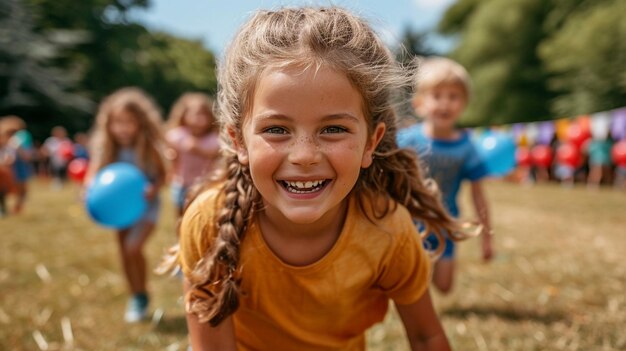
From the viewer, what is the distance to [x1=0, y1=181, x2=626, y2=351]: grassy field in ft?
12.7

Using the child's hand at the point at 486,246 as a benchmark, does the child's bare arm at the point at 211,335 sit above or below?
above

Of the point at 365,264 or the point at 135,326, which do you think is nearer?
the point at 365,264

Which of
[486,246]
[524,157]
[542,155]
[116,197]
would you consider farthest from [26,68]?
[486,246]

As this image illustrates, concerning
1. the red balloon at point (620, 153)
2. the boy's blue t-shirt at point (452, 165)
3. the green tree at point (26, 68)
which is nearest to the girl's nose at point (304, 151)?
the boy's blue t-shirt at point (452, 165)

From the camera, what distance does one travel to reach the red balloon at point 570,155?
53.8ft

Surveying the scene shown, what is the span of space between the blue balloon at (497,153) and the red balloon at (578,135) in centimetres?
1166

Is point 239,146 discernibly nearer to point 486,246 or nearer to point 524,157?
point 486,246

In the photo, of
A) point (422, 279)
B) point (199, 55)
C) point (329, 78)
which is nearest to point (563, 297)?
point (422, 279)

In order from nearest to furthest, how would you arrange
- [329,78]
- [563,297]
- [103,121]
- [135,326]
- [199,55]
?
1. [329,78]
2. [135,326]
3. [563,297]
4. [103,121]
5. [199,55]

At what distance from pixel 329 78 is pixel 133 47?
34.5 m

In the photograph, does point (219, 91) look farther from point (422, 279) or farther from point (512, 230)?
point (512, 230)

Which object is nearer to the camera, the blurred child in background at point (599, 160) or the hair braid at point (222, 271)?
the hair braid at point (222, 271)

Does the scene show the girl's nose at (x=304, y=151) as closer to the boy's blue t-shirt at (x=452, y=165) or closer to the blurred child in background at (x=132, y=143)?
the boy's blue t-shirt at (x=452, y=165)

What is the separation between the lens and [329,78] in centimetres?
184
